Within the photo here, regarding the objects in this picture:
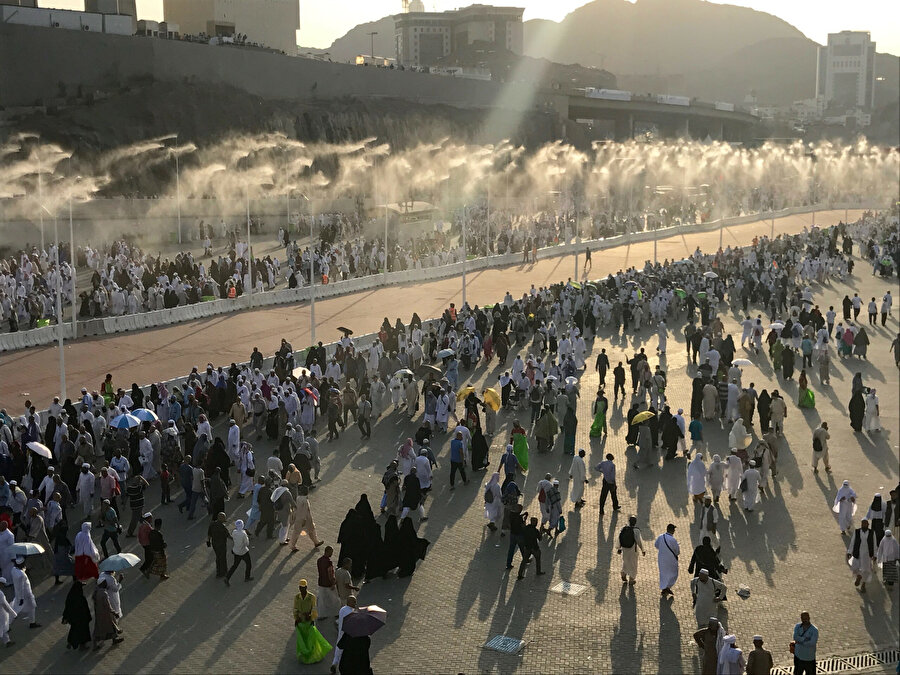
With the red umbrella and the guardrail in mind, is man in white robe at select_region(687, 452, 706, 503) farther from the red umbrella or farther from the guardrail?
the guardrail

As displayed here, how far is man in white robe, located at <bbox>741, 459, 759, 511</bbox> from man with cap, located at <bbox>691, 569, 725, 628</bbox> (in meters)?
3.43

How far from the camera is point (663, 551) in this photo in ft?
37.2

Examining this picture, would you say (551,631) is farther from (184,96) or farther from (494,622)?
(184,96)

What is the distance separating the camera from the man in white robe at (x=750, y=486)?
13.8 meters

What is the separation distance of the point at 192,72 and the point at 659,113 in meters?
61.8

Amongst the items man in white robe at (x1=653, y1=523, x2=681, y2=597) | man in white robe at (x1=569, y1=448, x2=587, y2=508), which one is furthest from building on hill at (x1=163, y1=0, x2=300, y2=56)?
man in white robe at (x1=653, y1=523, x2=681, y2=597)

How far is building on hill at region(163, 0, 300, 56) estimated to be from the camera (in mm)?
88438

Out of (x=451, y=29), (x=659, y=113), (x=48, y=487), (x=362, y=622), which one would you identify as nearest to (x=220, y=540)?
(x=48, y=487)

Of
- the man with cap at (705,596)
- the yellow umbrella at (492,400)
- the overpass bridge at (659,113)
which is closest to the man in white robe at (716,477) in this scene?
the man with cap at (705,596)

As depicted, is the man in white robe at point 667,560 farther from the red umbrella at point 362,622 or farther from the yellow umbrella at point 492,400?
the yellow umbrella at point 492,400

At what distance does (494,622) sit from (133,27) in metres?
60.1

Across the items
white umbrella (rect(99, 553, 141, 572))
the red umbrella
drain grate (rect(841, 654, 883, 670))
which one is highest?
the red umbrella

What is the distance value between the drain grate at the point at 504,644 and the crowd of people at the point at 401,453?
150 cm

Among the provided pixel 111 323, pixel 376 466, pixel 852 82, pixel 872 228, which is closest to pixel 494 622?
pixel 376 466
